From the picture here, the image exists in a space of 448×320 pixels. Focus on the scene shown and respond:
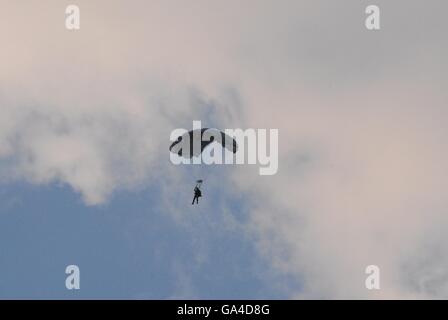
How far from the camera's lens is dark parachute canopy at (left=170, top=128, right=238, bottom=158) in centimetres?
11175

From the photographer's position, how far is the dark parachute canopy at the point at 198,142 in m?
112

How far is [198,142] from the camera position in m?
113
